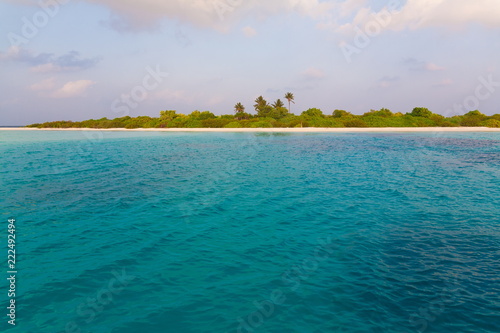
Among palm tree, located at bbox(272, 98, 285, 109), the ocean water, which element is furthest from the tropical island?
the ocean water

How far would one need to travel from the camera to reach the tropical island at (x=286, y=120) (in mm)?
88125

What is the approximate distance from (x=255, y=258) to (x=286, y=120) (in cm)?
9703

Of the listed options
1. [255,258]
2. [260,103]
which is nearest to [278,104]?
[260,103]

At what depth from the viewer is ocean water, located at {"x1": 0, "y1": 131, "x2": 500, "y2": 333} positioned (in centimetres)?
641

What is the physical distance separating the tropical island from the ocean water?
260 ft

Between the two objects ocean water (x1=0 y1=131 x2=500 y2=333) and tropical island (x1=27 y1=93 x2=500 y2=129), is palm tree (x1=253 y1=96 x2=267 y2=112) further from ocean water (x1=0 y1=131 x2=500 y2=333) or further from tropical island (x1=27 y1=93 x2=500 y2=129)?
ocean water (x1=0 y1=131 x2=500 y2=333)

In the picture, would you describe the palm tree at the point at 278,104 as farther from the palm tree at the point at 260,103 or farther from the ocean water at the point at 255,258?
the ocean water at the point at 255,258

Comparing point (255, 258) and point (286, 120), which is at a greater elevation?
point (286, 120)

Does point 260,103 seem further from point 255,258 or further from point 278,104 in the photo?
point 255,258

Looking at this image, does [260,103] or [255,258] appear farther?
[260,103]

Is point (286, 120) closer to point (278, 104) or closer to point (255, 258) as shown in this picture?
point (278, 104)

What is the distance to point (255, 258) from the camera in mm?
9156

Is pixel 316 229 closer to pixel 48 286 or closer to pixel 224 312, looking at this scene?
pixel 224 312

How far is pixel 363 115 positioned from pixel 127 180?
98.0 m
